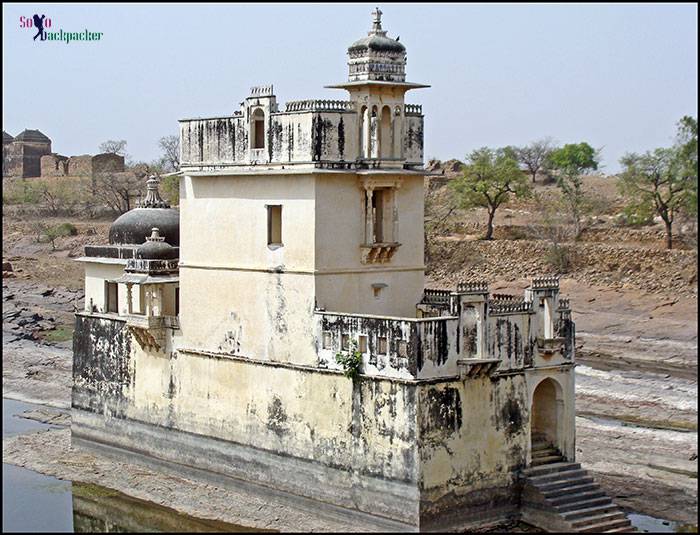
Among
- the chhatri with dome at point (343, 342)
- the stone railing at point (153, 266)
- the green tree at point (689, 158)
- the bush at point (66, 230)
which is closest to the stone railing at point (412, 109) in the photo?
the chhatri with dome at point (343, 342)

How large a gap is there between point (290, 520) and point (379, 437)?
2.43 m

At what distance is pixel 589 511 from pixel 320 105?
8.29 meters

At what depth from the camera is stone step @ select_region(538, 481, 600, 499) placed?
2302 cm

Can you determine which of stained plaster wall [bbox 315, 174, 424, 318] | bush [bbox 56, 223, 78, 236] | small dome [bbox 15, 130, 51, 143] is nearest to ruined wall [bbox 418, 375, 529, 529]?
stained plaster wall [bbox 315, 174, 424, 318]

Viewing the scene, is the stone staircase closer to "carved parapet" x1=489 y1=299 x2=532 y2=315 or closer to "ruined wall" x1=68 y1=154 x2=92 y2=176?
"carved parapet" x1=489 y1=299 x2=532 y2=315

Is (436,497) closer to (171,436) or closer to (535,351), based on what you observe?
(535,351)

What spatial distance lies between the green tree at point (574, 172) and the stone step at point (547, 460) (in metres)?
26.8

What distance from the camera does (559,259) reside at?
47.7 m

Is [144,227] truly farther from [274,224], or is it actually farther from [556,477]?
[556,477]

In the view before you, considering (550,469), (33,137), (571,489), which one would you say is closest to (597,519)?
(571,489)

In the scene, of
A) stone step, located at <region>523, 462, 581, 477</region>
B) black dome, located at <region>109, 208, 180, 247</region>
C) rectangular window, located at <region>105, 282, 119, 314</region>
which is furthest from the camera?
black dome, located at <region>109, 208, 180, 247</region>

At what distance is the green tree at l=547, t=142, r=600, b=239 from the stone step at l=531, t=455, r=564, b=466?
26799mm

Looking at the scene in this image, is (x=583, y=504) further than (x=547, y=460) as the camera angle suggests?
No

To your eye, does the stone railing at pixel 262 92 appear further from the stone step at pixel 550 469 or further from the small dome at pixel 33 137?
the small dome at pixel 33 137
